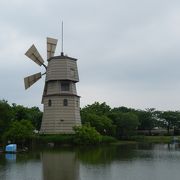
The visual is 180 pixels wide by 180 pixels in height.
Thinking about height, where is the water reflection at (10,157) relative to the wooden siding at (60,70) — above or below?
below

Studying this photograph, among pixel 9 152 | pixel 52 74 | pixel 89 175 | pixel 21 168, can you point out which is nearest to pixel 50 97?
pixel 52 74

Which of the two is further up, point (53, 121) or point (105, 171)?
point (53, 121)

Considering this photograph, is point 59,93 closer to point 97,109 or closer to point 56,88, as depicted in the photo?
Result: point 56,88

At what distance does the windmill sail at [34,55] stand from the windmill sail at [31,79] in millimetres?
1813

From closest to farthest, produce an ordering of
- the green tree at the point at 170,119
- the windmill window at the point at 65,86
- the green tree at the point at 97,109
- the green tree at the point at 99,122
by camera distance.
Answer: the windmill window at the point at 65,86, the green tree at the point at 99,122, the green tree at the point at 97,109, the green tree at the point at 170,119

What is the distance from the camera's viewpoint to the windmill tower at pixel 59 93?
5953 centimetres

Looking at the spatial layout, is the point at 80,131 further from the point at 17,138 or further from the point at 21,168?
the point at 21,168

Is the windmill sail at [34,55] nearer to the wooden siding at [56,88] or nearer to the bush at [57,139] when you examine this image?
the wooden siding at [56,88]

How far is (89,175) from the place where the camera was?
24812 millimetres

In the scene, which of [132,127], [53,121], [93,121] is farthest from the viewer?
[132,127]

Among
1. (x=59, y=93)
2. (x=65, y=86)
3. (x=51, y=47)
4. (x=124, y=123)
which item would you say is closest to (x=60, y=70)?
(x=65, y=86)

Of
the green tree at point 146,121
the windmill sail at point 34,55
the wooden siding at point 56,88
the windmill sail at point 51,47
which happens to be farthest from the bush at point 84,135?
the green tree at point 146,121

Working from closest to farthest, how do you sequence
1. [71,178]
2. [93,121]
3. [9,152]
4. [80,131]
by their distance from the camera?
[71,178]
[9,152]
[80,131]
[93,121]

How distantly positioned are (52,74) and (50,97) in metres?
3.38
